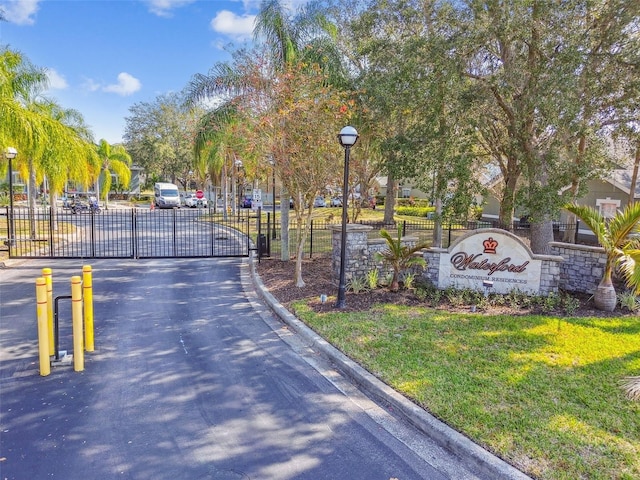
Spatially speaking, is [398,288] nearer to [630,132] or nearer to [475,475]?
[475,475]

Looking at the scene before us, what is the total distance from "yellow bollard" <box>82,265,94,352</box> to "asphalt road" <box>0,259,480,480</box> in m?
0.20

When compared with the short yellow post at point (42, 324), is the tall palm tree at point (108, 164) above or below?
above

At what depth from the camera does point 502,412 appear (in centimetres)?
422

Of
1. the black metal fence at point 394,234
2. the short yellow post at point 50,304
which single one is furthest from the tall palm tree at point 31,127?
the short yellow post at point 50,304

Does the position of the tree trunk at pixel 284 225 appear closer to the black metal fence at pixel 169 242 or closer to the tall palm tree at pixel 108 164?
the black metal fence at pixel 169 242

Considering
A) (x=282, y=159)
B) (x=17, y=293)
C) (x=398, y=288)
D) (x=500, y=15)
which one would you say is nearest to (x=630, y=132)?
(x=500, y=15)

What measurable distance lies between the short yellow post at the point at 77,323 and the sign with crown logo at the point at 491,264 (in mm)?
6626

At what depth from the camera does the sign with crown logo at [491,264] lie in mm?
8633

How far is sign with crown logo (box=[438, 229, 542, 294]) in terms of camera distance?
863 centimetres

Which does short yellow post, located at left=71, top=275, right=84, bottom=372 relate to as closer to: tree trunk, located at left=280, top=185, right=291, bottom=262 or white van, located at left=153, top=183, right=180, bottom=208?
tree trunk, located at left=280, top=185, right=291, bottom=262

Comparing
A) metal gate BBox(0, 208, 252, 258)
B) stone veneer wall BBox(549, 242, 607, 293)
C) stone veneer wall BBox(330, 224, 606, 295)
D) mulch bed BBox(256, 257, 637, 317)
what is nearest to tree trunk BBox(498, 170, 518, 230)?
stone veneer wall BBox(330, 224, 606, 295)

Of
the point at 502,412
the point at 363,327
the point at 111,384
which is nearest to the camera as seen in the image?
the point at 502,412

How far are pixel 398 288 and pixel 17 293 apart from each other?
7860 millimetres

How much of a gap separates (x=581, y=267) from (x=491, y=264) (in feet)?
6.94
